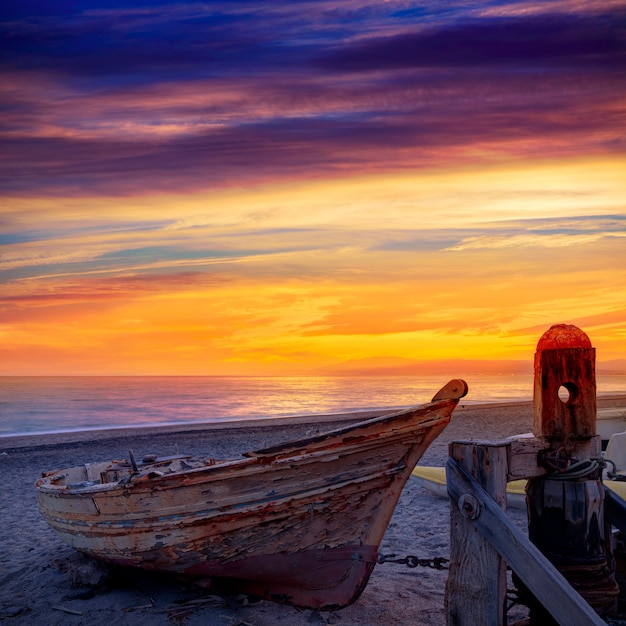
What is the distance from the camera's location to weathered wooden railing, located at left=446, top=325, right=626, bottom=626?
12.7 ft

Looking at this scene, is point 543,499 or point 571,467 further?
point 543,499

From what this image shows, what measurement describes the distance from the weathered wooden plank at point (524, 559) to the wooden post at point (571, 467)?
49 cm

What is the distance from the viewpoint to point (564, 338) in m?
4.08

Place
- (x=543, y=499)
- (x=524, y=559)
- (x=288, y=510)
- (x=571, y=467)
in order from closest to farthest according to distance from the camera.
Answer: (x=524, y=559) → (x=571, y=467) → (x=543, y=499) → (x=288, y=510)

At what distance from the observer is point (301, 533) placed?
6.02m

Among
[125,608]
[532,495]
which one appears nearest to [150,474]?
[125,608]

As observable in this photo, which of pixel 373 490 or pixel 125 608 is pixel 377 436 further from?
pixel 125 608

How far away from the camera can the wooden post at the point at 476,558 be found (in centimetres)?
386

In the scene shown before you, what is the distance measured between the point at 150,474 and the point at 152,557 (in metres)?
0.87

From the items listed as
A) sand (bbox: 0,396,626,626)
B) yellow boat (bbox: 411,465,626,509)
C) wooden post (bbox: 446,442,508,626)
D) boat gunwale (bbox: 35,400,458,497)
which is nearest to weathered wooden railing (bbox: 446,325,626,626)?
wooden post (bbox: 446,442,508,626)

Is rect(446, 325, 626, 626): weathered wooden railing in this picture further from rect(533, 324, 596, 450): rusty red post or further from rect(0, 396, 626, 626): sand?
rect(0, 396, 626, 626): sand

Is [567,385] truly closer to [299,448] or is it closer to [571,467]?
[571,467]

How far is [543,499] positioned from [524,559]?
1.92ft

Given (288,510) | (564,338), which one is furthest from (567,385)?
(288,510)
